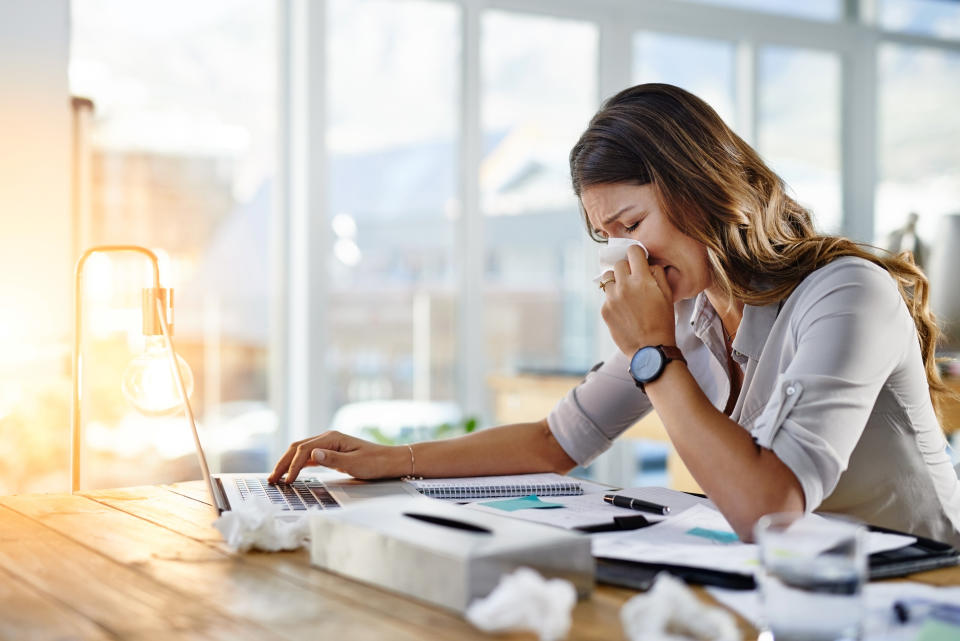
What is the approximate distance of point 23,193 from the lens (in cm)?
291

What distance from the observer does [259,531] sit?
106 centimetres

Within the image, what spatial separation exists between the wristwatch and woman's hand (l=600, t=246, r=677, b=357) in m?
0.03

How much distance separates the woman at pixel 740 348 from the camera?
118 centimetres

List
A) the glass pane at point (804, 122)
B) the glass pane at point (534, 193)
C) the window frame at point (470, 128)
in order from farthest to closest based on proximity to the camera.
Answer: the glass pane at point (804, 122), the glass pane at point (534, 193), the window frame at point (470, 128)

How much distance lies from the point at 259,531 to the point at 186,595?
16cm

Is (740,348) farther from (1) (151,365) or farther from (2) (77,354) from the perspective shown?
(2) (77,354)

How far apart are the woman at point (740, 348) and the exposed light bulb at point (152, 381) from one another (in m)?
0.20

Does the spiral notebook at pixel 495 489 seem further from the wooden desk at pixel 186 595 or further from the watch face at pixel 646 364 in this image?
the wooden desk at pixel 186 595

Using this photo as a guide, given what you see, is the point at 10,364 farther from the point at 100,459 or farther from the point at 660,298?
the point at 660,298

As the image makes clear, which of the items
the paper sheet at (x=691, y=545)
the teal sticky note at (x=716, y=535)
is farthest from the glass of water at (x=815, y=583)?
the teal sticky note at (x=716, y=535)

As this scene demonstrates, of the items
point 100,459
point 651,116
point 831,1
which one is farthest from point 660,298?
point 831,1

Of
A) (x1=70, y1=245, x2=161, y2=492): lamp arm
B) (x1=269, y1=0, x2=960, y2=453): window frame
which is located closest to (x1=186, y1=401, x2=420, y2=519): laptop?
(x1=70, y1=245, x2=161, y2=492): lamp arm

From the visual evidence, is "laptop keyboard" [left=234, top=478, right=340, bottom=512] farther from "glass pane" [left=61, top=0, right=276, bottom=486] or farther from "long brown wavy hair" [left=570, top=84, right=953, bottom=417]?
"glass pane" [left=61, top=0, right=276, bottom=486]

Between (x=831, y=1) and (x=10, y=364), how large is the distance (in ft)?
13.4
